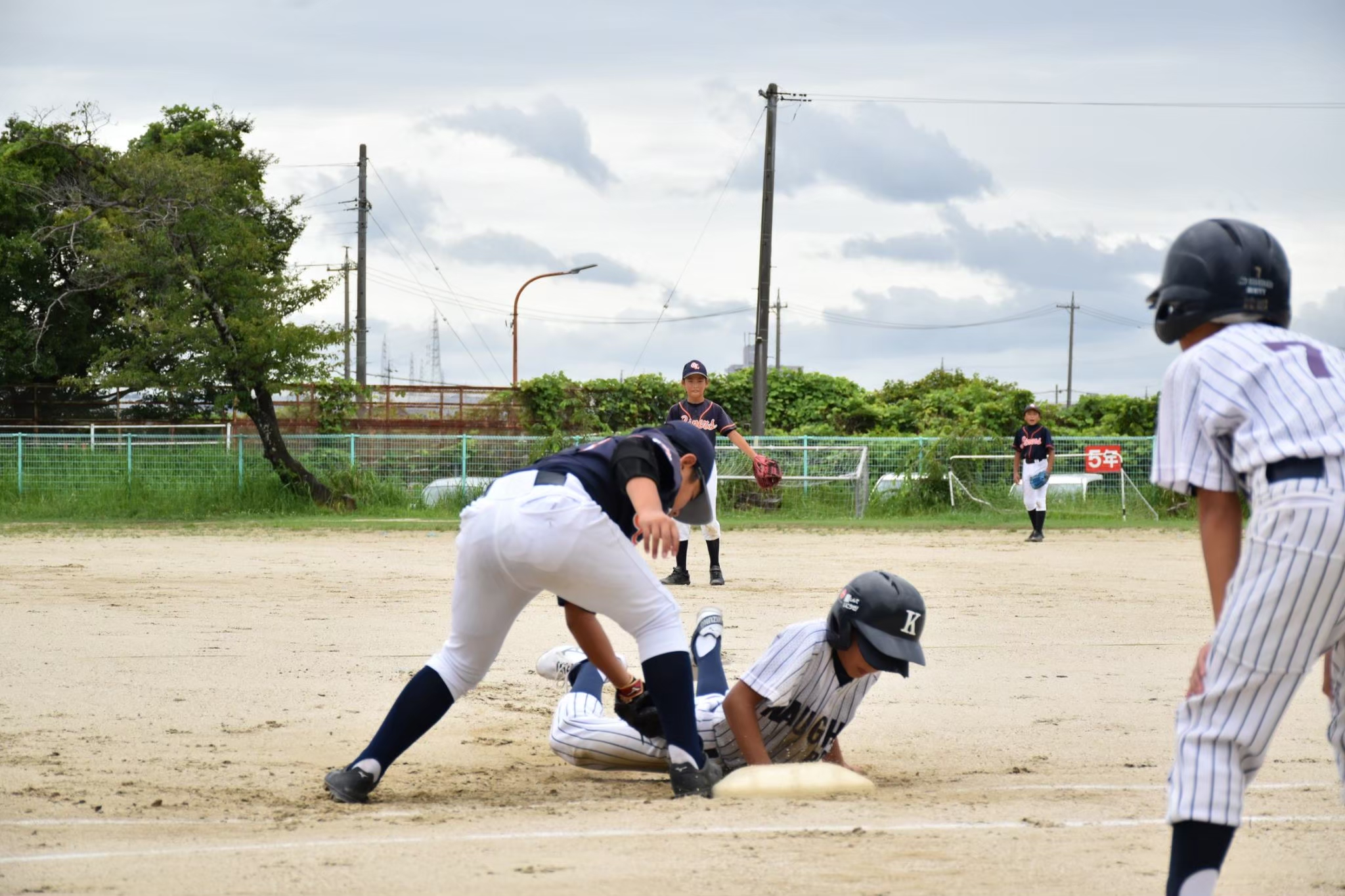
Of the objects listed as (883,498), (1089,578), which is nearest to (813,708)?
(1089,578)

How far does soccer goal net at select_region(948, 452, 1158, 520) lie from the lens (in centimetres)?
2214

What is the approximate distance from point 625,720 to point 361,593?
6.19m

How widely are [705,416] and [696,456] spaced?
714 cm

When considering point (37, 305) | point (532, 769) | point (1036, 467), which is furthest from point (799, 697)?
point (37, 305)

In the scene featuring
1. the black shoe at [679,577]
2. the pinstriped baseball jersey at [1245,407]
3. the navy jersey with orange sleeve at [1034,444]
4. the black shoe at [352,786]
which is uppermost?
the pinstriped baseball jersey at [1245,407]

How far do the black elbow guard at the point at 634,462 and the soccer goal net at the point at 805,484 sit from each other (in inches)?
693

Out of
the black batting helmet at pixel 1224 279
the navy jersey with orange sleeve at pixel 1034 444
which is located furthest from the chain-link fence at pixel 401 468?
the black batting helmet at pixel 1224 279

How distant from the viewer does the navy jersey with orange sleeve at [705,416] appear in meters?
11.3

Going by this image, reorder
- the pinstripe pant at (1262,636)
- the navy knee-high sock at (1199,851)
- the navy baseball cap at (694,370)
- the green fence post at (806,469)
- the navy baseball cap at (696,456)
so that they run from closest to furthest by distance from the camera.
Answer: the pinstripe pant at (1262,636)
the navy knee-high sock at (1199,851)
the navy baseball cap at (696,456)
the navy baseball cap at (694,370)
the green fence post at (806,469)

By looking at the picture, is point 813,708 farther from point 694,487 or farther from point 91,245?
point 91,245

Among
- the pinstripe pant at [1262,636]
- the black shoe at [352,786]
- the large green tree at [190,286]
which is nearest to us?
the pinstripe pant at [1262,636]

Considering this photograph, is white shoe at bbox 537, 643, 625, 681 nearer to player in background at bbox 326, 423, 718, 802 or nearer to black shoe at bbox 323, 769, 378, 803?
player in background at bbox 326, 423, 718, 802

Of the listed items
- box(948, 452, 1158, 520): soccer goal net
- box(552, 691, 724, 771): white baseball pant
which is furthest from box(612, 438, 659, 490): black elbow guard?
box(948, 452, 1158, 520): soccer goal net

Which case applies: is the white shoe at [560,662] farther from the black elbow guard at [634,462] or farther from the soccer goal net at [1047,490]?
the soccer goal net at [1047,490]
